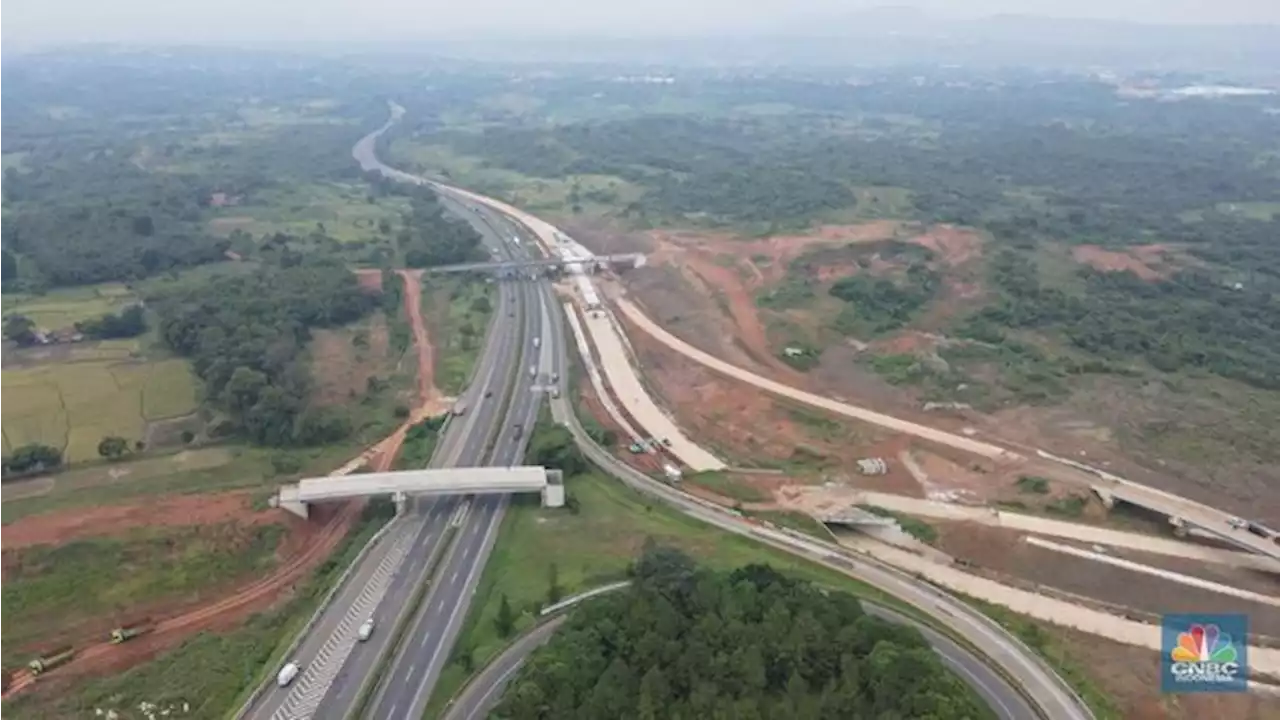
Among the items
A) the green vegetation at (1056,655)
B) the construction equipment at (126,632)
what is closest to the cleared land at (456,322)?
the construction equipment at (126,632)

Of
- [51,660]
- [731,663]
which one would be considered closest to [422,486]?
[51,660]

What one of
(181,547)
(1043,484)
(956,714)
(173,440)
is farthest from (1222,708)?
(173,440)

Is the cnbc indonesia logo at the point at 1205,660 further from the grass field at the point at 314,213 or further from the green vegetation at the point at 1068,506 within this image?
the grass field at the point at 314,213

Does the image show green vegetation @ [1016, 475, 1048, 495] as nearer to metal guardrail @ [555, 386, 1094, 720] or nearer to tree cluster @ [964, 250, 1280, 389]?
metal guardrail @ [555, 386, 1094, 720]

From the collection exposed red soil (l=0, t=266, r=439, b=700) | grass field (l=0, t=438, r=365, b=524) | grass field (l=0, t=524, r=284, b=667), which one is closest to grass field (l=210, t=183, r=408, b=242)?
grass field (l=0, t=438, r=365, b=524)

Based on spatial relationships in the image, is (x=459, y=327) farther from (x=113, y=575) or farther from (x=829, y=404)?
(x=113, y=575)
